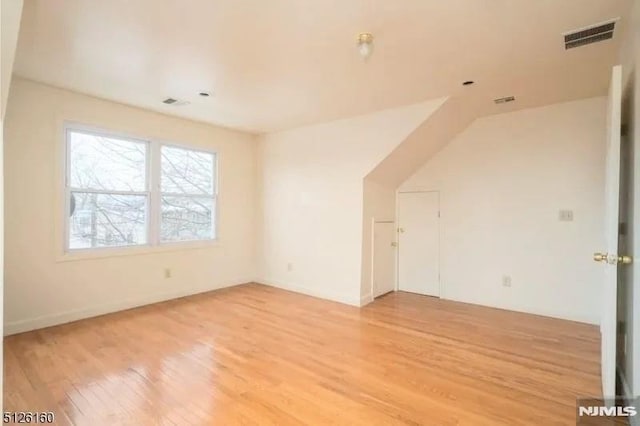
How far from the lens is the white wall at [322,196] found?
13.7 ft

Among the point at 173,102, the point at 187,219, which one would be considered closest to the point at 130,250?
the point at 187,219

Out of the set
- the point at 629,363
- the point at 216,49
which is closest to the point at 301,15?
the point at 216,49

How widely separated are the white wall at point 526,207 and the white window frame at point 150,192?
3233 mm

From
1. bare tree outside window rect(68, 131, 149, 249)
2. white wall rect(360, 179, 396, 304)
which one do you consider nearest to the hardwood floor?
white wall rect(360, 179, 396, 304)

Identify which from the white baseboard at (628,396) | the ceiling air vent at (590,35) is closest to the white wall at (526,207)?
the ceiling air vent at (590,35)

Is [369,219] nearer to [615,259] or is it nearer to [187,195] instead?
[187,195]

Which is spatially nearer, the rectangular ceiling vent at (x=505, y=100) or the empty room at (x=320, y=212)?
the empty room at (x=320, y=212)

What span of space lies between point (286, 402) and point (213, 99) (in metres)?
3.17

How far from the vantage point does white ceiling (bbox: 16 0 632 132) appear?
2088mm

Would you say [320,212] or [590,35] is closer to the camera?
[590,35]

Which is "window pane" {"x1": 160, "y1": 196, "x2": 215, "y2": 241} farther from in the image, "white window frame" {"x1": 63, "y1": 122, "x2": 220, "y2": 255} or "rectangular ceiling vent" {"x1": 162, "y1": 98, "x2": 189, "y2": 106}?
"rectangular ceiling vent" {"x1": 162, "y1": 98, "x2": 189, "y2": 106}

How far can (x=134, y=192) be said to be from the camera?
409 cm

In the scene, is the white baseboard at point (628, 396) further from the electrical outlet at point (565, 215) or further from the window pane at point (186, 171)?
the window pane at point (186, 171)

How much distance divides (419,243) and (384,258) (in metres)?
0.57
